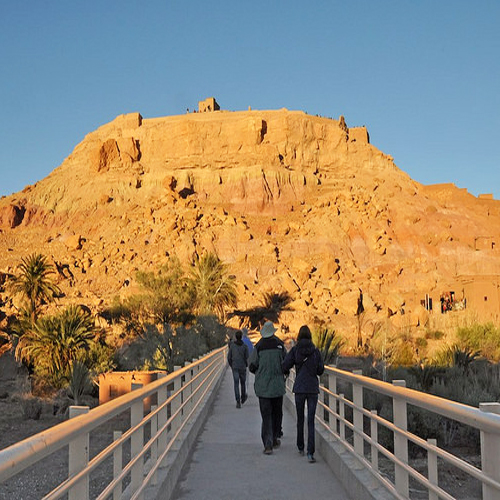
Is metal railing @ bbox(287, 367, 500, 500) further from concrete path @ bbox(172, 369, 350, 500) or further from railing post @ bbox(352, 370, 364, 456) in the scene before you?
concrete path @ bbox(172, 369, 350, 500)

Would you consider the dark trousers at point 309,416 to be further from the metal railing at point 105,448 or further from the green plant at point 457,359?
the green plant at point 457,359

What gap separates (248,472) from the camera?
7.89m

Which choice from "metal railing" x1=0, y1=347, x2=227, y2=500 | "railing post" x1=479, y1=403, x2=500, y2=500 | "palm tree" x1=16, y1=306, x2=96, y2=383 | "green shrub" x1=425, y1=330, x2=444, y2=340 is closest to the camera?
"metal railing" x1=0, y1=347, x2=227, y2=500

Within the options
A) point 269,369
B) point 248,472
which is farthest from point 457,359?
point 248,472

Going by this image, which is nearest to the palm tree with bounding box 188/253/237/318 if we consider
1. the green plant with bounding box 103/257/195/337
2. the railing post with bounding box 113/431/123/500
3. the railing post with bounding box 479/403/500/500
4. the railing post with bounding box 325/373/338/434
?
the green plant with bounding box 103/257/195/337

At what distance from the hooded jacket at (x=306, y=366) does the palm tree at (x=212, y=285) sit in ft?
127

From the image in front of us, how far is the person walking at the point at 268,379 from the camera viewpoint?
9070mm

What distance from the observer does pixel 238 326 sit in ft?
180

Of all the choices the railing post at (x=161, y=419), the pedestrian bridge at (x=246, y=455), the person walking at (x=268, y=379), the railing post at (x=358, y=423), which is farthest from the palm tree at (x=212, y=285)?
the railing post at (x=358, y=423)

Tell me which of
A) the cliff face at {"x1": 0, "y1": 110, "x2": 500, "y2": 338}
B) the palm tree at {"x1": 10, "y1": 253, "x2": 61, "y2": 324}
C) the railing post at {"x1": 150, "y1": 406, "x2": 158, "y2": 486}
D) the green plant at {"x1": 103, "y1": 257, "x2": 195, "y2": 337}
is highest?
the cliff face at {"x1": 0, "y1": 110, "x2": 500, "y2": 338}

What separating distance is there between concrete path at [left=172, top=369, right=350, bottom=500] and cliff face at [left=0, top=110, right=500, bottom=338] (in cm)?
4488

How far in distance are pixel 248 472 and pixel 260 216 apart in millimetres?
73941

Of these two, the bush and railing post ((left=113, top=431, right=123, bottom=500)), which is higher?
railing post ((left=113, top=431, right=123, bottom=500))

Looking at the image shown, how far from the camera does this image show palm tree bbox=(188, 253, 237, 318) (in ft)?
162
